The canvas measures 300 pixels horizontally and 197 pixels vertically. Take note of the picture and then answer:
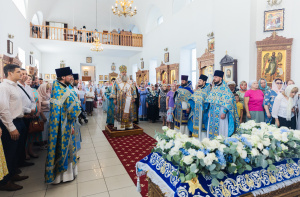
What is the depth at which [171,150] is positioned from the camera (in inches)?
65.0

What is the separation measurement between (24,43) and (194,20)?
357 inches

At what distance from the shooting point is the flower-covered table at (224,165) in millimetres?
1420

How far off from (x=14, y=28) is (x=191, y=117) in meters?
8.71

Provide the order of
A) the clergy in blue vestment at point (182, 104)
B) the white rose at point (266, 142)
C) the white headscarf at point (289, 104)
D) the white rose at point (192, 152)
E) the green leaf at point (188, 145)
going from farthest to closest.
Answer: the clergy in blue vestment at point (182, 104) < the white headscarf at point (289, 104) < the white rose at point (266, 142) < the green leaf at point (188, 145) < the white rose at point (192, 152)

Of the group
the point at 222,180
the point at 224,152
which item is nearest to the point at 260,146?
the point at 224,152

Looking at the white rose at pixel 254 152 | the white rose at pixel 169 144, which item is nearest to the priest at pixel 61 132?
the white rose at pixel 169 144

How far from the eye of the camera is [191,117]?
15.5ft

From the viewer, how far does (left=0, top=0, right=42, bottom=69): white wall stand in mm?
6881

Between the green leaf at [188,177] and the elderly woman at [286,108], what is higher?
the elderly woman at [286,108]

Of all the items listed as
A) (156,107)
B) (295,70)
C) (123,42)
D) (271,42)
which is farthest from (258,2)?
(123,42)

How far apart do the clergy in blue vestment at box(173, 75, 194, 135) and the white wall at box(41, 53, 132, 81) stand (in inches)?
558

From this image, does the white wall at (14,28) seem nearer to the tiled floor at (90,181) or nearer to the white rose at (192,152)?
the tiled floor at (90,181)

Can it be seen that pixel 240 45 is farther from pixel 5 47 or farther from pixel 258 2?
pixel 5 47

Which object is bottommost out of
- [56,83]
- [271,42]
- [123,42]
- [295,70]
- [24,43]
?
[56,83]
